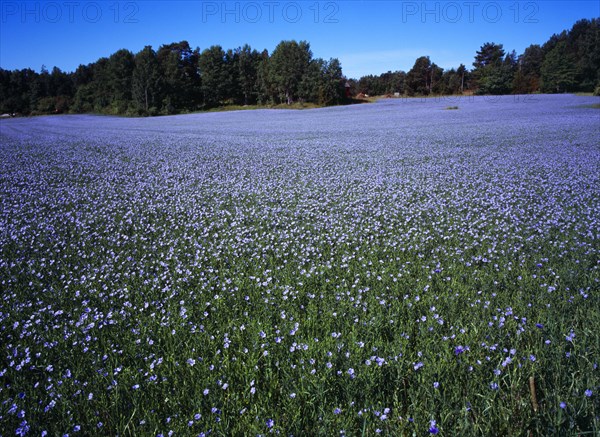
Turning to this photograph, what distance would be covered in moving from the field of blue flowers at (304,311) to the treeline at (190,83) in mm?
50741

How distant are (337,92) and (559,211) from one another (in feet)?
184

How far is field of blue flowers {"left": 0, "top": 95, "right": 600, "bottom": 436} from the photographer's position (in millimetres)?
2344

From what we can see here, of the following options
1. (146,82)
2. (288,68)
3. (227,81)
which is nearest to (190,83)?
(227,81)

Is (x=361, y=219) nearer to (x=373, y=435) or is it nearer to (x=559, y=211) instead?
(x=559, y=211)

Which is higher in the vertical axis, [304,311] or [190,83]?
[190,83]

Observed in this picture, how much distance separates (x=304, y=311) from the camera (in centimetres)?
362

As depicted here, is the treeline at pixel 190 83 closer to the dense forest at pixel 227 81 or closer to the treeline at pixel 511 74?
the dense forest at pixel 227 81

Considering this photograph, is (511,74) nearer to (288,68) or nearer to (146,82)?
(288,68)

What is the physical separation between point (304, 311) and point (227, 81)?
220ft

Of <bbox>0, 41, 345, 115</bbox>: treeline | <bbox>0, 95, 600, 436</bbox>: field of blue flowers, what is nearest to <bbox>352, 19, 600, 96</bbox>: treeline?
<bbox>0, 41, 345, 115</bbox>: treeline

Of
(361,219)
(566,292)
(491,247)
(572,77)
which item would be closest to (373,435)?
(566,292)

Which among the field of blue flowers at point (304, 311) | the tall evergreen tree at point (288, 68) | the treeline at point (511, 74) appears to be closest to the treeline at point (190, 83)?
the tall evergreen tree at point (288, 68)

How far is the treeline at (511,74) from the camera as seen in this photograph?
204 feet

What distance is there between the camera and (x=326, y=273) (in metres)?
4.38
